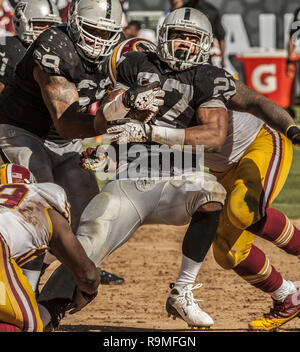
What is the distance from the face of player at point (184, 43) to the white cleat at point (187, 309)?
142 cm

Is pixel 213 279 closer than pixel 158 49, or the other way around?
pixel 158 49

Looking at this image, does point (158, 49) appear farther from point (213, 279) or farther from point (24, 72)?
point (213, 279)

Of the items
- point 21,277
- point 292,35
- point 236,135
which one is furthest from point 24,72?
point 292,35

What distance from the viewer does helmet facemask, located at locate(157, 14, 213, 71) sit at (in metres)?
4.60

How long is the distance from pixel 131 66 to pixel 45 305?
5.03ft

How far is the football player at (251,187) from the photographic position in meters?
4.70

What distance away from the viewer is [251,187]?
4.78 meters

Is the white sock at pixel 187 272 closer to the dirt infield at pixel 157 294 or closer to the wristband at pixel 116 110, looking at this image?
the dirt infield at pixel 157 294

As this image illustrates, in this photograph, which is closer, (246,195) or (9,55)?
(246,195)

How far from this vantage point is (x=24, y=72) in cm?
493

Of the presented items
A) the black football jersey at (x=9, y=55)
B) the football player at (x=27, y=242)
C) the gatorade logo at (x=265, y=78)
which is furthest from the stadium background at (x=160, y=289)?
the gatorade logo at (x=265, y=78)

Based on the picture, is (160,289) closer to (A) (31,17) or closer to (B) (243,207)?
(B) (243,207)

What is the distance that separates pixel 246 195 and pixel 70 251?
1.44m

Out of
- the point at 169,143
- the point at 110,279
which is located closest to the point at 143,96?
the point at 169,143
